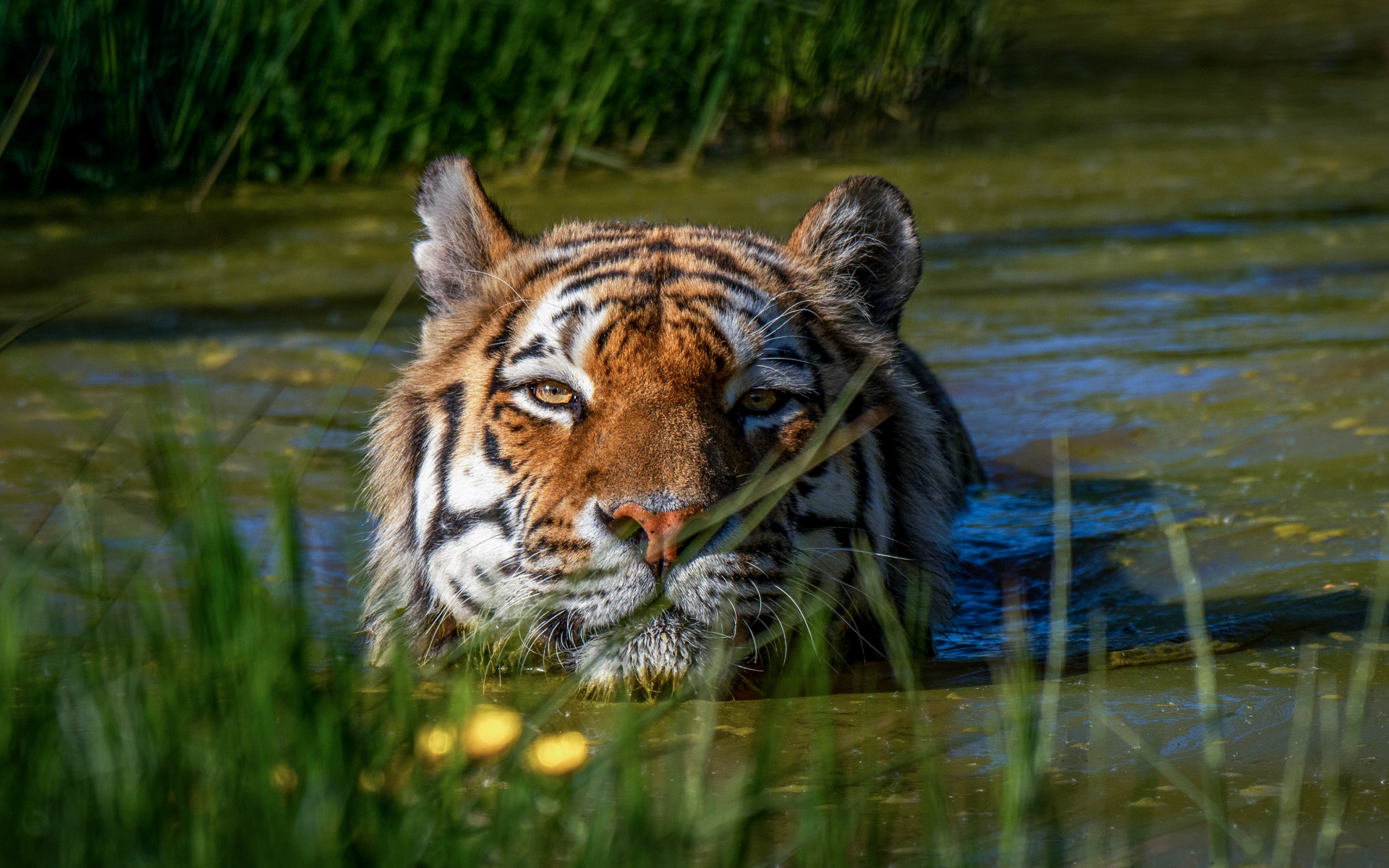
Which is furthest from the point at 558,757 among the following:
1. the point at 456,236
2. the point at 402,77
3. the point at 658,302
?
the point at 402,77

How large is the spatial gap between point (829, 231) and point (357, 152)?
5.37m

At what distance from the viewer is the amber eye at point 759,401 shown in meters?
3.00

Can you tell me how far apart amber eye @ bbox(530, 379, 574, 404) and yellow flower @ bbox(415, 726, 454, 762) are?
3.39 feet

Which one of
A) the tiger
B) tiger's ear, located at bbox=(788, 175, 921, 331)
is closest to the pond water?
the tiger

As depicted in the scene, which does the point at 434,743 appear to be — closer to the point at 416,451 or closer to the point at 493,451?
the point at 493,451

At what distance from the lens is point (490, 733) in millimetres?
1996

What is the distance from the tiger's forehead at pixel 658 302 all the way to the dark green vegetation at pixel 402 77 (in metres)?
Answer: 4.29

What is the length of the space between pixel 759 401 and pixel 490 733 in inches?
46.8

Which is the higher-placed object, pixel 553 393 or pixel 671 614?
pixel 553 393

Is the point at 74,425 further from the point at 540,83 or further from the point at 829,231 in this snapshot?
the point at 540,83

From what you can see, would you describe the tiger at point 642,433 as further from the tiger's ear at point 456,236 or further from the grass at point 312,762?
the grass at point 312,762

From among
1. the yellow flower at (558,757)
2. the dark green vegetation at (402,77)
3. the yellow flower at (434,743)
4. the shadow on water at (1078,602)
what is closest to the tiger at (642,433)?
the shadow on water at (1078,602)

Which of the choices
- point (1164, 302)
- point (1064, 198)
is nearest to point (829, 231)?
point (1164, 302)

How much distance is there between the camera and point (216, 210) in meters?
7.94
